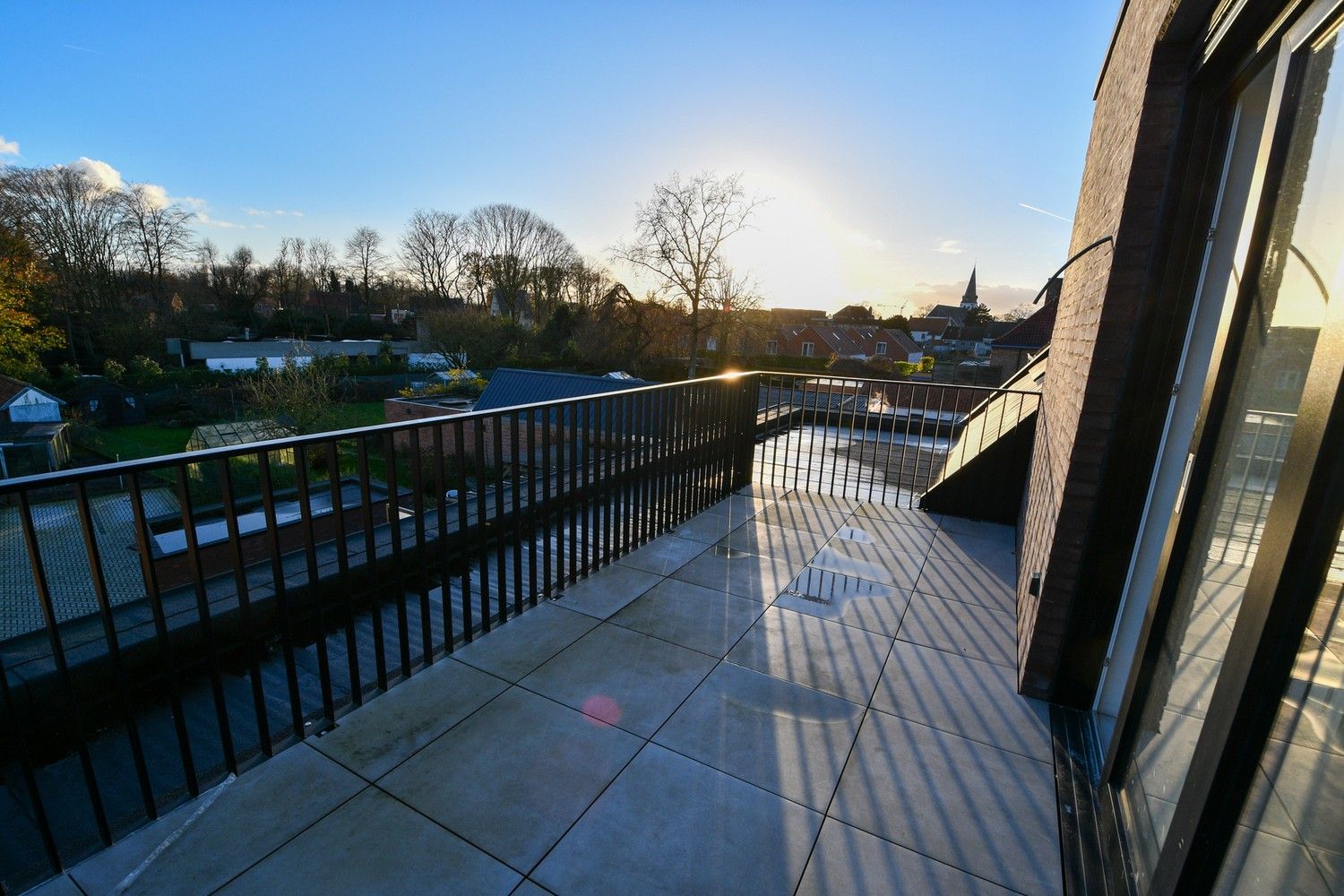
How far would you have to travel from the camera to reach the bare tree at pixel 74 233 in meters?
25.4

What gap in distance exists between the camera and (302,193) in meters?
30.2

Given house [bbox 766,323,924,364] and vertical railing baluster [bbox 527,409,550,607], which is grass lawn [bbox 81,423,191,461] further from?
house [bbox 766,323,924,364]

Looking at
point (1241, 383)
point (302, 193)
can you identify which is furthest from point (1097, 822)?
point (302, 193)

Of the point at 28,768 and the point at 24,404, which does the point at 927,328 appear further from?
the point at 28,768

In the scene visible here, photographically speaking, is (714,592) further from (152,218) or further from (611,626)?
(152,218)

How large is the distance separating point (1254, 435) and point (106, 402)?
33.7 metres

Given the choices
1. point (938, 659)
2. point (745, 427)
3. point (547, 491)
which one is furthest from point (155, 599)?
point (745, 427)

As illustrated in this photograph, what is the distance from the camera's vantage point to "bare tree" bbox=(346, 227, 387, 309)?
44156 mm

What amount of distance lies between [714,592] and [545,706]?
4.39 ft

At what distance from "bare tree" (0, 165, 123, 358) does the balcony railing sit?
88.7 ft

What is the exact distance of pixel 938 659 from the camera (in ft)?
9.02

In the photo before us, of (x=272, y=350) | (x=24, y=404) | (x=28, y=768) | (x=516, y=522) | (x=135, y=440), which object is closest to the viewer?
(x=28, y=768)

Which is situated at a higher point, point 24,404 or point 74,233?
point 74,233

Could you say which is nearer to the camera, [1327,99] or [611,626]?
[1327,99]
